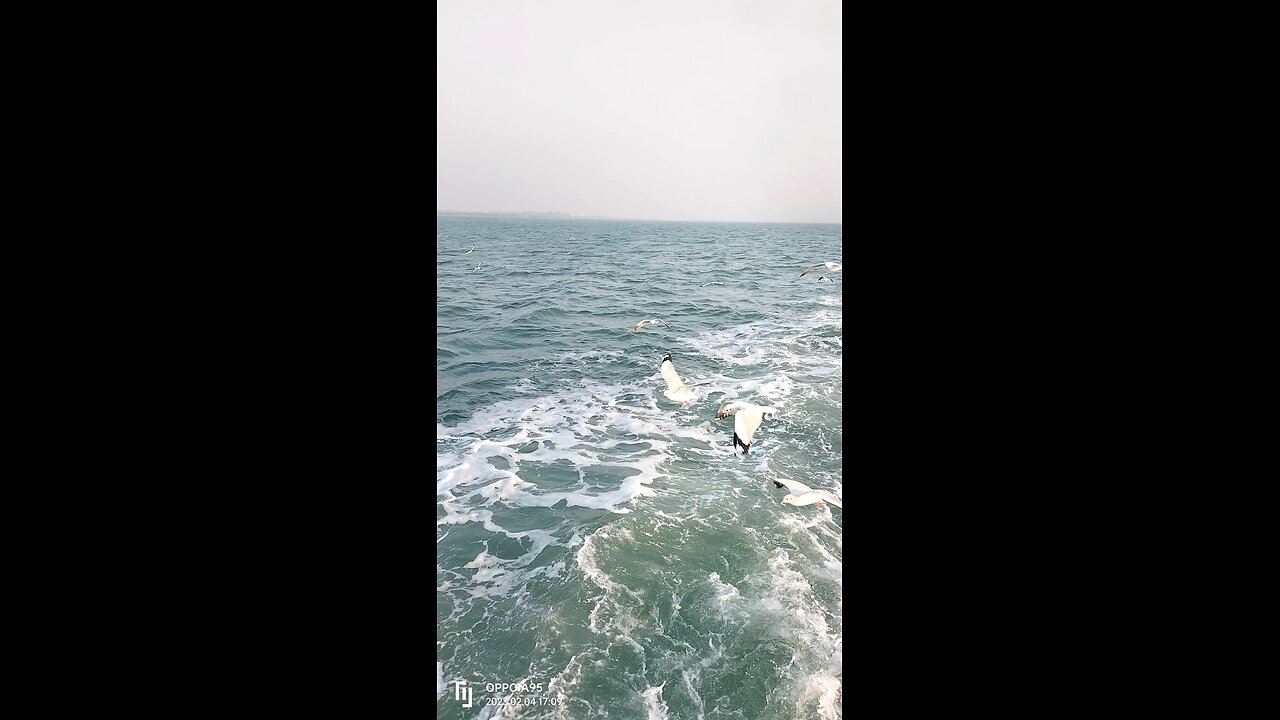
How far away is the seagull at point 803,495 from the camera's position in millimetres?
5504

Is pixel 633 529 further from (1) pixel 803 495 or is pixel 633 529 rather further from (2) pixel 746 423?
(2) pixel 746 423

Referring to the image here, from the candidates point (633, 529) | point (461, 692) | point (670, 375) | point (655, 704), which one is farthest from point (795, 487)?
point (461, 692)

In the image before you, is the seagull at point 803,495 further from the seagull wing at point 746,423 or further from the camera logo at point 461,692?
the camera logo at point 461,692

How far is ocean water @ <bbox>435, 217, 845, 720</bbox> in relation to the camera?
14.1ft

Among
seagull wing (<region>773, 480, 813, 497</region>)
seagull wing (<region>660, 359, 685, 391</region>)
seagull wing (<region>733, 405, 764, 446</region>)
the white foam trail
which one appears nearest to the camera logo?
the white foam trail

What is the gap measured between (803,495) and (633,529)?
1.63 meters

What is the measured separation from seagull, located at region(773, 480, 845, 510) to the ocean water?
155 mm

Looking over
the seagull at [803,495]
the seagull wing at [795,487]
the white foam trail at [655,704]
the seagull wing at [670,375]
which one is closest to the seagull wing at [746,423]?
the seagull at [803,495]

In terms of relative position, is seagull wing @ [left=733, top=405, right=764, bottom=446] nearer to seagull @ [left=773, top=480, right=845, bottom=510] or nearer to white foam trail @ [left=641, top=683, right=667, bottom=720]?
seagull @ [left=773, top=480, right=845, bottom=510]

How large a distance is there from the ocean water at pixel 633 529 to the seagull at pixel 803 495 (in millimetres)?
155

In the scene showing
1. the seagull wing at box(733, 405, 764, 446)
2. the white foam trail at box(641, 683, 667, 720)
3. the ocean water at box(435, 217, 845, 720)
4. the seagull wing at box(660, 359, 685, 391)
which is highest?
the seagull wing at box(660, 359, 685, 391)

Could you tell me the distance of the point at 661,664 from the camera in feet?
14.6
